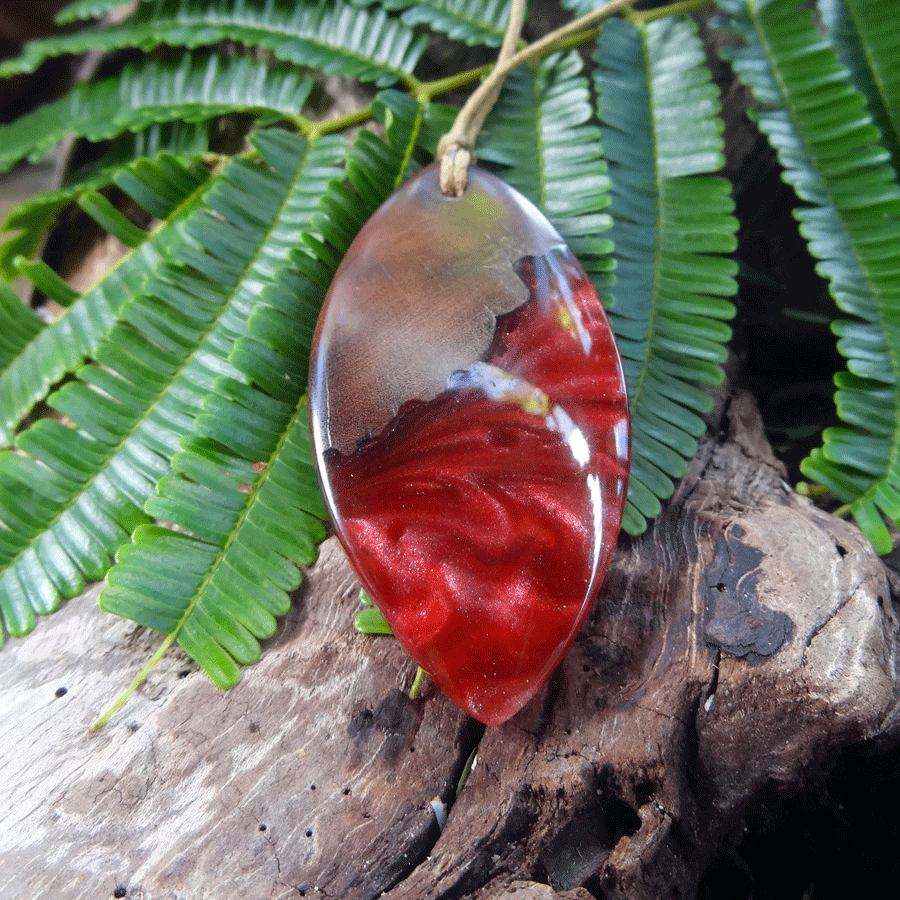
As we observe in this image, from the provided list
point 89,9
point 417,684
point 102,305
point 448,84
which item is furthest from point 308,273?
point 89,9

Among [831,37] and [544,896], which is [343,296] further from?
[831,37]

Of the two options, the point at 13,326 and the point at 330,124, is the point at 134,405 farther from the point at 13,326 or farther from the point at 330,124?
the point at 330,124

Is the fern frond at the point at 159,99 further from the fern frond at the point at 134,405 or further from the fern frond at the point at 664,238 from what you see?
the fern frond at the point at 664,238

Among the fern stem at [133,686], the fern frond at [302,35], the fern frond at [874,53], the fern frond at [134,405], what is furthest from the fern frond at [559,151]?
the fern stem at [133,686]

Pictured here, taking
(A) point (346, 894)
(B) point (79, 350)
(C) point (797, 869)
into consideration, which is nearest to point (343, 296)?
(B) point (79, 350)

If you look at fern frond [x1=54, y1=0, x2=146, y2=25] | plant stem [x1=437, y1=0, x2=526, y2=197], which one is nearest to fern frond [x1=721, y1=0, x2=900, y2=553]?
plant stem [x1=437, y1=0, x2=526, y2=197]
